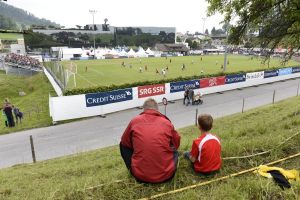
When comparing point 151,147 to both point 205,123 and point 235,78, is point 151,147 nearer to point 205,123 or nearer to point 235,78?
point 205,123

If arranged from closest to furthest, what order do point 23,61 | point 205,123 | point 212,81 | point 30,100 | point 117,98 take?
1. point 205,123
2. point 117,98
3. point 212,81
4. point 30,100
5. point 23,61

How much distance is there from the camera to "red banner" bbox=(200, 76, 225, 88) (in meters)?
26.8

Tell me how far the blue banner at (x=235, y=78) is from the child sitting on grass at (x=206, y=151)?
25565 millimetres

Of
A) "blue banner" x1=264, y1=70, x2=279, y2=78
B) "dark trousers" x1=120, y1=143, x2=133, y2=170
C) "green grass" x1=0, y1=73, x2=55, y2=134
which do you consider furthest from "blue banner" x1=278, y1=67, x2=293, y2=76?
"dark trousers" x1=120, y1=143, x2=133, y2=170

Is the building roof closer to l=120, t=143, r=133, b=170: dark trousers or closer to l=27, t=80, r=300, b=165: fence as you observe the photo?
l=27, t=80, r=300, b=165: fence

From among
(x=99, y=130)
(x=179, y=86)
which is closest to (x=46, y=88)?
(x=179, y=86)

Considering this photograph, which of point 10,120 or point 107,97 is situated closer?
point 10,120

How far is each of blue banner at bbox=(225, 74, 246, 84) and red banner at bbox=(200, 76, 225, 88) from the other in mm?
763

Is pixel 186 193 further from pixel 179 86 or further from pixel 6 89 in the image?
pixel 6 89

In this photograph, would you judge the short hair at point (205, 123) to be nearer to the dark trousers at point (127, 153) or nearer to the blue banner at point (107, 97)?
the dark trousers at point (127, 153)

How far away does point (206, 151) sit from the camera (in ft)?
14.7

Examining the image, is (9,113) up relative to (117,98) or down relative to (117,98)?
down

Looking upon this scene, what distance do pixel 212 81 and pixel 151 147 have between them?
24.5m

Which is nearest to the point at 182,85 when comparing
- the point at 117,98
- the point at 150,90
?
the point at 150,90
